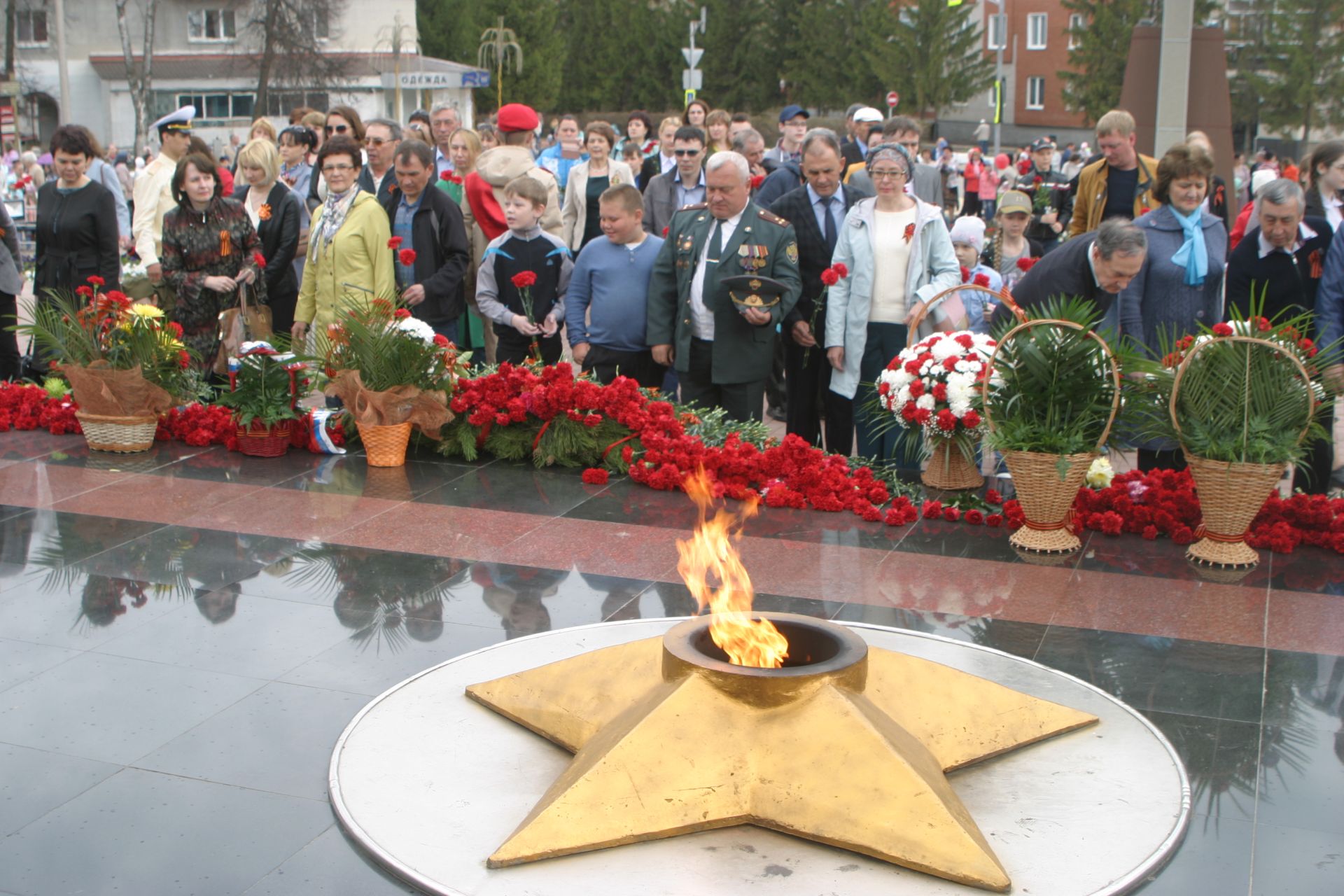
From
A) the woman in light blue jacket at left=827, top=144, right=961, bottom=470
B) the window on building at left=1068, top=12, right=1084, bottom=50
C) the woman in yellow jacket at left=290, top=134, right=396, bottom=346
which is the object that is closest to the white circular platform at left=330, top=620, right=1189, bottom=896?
the woman in light blue jacket at left=827, top=144, right=961, bottom=470

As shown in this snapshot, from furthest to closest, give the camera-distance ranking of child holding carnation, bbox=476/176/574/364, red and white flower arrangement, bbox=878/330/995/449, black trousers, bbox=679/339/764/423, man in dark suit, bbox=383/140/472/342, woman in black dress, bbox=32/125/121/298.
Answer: woman in black dress, bbox=32/125/121/298 → man in dark suit, bbox=383/140/472/342 → child holding carnation, bbox=476/176/574/364 → black trousers, bbox=679/339/764/423 → red and white flower arrangement, bbox=878/330/995/449

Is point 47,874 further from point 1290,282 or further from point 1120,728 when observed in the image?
point 1290,282

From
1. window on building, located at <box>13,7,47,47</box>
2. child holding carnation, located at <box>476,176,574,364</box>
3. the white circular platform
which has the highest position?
window on building, located at <box>13,7,47,47</box>

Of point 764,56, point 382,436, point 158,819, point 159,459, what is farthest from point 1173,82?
point 764,56

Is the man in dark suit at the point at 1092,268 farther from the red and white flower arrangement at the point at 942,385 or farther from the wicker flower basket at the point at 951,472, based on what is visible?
the wicker flower basket at the point at 951,472

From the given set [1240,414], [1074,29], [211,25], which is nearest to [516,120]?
[1240,414]

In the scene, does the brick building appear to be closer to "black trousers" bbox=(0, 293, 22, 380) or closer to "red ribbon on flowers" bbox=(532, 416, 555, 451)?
"black trousers" bbox=(0, 293, 22, 380)

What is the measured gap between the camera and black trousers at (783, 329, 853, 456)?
7941 mm

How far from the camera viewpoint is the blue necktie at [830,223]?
7980 millimetres

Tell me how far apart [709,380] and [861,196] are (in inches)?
56.6

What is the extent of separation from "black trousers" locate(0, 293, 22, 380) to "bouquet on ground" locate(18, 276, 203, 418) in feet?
5.77

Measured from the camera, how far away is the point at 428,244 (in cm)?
867

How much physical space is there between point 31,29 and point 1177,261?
5824 centimetres

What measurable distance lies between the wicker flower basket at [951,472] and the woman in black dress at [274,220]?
15.8 feet
